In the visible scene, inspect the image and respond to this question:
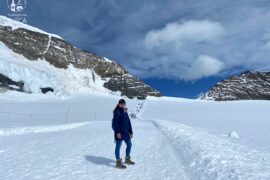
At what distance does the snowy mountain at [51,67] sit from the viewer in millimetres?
86125

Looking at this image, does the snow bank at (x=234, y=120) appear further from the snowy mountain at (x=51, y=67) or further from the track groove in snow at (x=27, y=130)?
the snowy mountain at (x=51, y=67)

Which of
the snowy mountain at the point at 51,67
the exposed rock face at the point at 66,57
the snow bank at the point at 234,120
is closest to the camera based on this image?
the snow bank at the point at 234,120

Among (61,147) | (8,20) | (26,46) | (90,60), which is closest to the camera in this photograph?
(61,147)

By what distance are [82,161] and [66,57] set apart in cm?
13115

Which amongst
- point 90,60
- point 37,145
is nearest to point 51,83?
point 90,60

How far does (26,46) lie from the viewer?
122 meters

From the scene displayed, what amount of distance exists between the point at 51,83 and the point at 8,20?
56.7 m

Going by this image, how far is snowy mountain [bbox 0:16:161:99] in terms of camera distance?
283 feet

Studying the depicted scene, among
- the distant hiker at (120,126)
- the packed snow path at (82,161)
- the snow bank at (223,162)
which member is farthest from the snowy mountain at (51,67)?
the snow bank at (223,162)

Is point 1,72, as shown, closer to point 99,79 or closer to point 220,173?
point 99,79

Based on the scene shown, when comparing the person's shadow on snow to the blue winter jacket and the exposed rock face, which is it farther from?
the exposed rock face

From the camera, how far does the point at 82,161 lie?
12531mm

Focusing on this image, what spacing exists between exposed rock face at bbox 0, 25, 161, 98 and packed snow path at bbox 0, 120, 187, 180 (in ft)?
303

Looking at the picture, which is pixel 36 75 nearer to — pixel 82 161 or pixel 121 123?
pixel 82 161
